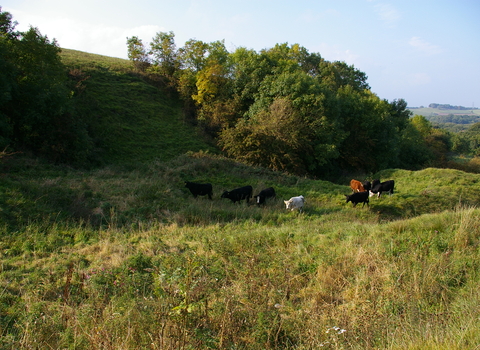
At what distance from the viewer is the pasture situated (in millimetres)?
3898

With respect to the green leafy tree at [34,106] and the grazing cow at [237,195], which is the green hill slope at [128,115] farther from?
the grazing cow at [237,195]

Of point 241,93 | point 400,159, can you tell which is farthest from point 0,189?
point 400,159

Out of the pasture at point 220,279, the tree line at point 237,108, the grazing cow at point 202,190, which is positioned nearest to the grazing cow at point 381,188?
the pasture at point 220,279

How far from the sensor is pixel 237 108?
3347 cm

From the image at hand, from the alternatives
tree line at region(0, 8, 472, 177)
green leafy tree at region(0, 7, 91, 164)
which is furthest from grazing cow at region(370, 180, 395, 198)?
green leafy tree at region(0, 7, 91, 164)

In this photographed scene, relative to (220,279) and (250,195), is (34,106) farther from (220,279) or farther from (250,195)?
(220,279)

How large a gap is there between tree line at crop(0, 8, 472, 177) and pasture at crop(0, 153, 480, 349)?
8.59 metres

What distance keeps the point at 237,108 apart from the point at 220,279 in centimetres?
2937

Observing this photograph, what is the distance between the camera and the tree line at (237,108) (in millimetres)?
18828

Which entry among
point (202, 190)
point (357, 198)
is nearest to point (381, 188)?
point (357, 198)

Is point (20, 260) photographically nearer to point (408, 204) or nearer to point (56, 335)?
point (56, 335)

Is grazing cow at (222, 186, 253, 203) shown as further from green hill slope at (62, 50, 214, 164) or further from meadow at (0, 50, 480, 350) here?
green hill slope at (62, 50, 214, 164)

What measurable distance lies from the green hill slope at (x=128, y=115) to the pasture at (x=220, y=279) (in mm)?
13892

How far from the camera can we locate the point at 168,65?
4081 centimetres
